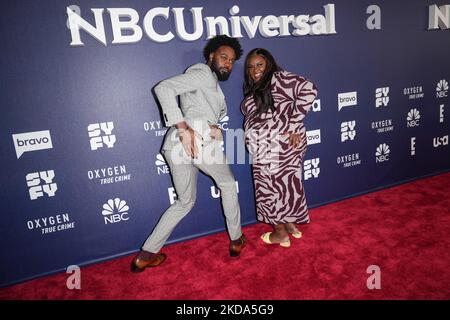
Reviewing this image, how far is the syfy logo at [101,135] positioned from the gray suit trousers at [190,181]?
0.46 metres

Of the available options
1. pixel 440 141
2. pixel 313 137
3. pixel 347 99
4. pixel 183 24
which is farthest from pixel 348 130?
pixel 183 24

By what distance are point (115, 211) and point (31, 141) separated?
28.6 inches

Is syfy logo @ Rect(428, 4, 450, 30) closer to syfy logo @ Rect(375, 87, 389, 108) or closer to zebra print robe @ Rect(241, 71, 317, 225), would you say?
syfy logo @ Rect(375, 87, 389, 108)

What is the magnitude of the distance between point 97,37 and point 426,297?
8.10 feet

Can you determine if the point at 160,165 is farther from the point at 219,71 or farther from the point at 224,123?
the point at 219,71

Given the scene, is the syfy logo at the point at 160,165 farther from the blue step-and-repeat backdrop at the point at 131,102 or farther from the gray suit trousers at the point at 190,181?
the gray suit trousers at the point at 190,181

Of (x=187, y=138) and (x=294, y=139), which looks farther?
(x=294, y=139)

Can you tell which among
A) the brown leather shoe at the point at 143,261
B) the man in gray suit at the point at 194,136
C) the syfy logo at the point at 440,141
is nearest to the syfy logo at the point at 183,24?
the man in gray suit at the point at 194,136

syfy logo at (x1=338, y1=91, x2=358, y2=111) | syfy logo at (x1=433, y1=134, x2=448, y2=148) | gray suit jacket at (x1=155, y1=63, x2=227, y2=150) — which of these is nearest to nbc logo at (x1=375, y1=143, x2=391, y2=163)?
syfy logo at (x1=338, y1=91, x2=358, y2=111)

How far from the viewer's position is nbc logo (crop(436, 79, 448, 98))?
3178mm

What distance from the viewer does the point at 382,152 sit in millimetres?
3029

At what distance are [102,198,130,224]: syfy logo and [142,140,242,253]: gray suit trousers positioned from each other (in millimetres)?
351
